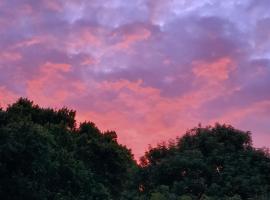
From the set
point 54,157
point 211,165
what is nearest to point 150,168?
point 211,165

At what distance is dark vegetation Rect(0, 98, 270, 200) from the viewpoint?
3706 cm

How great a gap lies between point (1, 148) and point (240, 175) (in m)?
16.8

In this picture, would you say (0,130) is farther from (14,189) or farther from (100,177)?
(100,177)

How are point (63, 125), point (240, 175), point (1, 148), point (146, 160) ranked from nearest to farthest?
point (1, 148), point (240, 175), point (146, 160), point (63, 125)

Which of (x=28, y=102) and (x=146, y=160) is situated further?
(x=28, y=102)

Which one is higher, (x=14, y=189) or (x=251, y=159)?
(x=251, y=159)

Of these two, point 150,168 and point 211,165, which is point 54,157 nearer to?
point 150,168

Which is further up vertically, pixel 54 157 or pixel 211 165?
pixel 54 157

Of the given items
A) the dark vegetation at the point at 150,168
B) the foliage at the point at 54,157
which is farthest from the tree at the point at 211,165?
the foliage at the point at 54,157

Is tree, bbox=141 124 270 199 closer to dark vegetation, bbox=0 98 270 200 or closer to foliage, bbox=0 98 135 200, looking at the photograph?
dark vegetation, bbox=0 98 270 200

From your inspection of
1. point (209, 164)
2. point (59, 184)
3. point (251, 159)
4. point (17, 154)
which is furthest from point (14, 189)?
point (251, 159)

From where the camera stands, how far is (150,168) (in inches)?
1679

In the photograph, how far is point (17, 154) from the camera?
36.5 meters

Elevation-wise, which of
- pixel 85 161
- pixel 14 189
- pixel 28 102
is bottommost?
pixel 14 189
